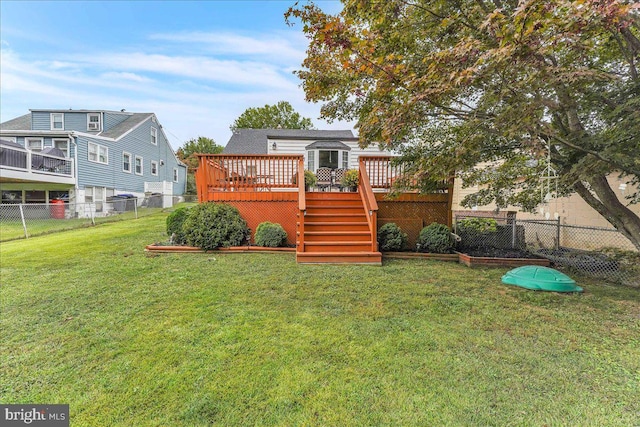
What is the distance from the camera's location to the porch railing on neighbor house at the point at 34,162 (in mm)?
10922

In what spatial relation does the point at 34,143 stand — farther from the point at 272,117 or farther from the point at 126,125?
the point at 272,117

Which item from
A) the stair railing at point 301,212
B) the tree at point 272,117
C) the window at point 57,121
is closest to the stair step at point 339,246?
the stair railing at point 301,212

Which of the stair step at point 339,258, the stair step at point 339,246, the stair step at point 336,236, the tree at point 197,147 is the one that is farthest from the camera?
the tree at point 197,147

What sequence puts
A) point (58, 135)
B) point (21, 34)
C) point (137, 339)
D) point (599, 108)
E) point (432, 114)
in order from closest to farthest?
point (137, 339)
point (599, 108)
point (432, 114)
point (21, 34)
point (58, 135)

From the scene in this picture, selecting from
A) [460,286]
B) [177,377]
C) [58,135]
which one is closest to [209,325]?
[177,377]

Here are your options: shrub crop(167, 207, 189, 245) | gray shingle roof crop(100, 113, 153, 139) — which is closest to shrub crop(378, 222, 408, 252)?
shrub crop(167, 207, 189, 245)

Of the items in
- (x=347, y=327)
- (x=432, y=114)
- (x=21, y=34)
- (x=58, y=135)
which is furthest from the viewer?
(x=58, y=135)

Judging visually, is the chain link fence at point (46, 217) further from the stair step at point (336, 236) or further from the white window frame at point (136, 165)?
the stair step at point (336, 236)

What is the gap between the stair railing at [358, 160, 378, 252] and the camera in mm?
5582

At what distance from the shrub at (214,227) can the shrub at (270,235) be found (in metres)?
0.40

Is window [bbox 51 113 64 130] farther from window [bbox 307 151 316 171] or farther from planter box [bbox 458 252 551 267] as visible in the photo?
planter box [bbox 458 252 551 267]

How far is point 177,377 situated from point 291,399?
0.89 metres

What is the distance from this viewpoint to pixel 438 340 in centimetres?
259

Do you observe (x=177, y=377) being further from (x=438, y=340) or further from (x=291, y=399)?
(x=438, y=340)
